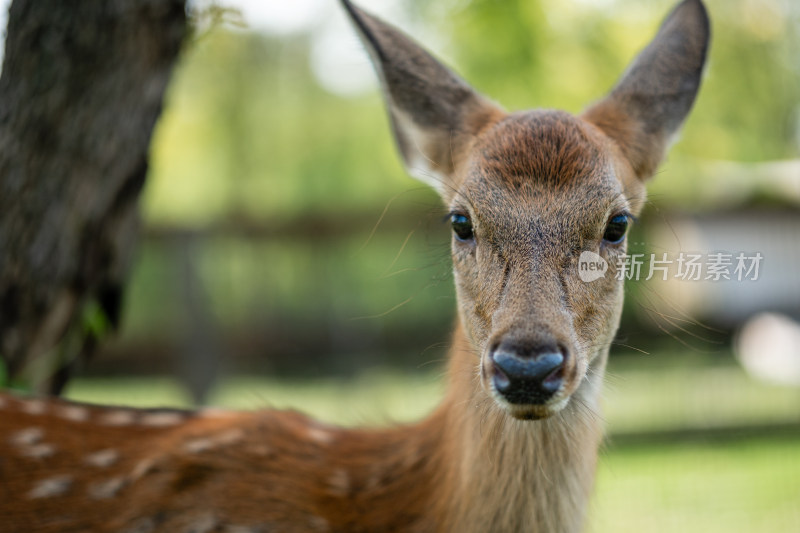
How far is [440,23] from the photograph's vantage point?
1067 centimetres

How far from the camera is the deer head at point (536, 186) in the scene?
261 cm

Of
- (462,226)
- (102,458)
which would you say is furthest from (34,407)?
(462,226)

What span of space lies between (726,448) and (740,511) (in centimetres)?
275

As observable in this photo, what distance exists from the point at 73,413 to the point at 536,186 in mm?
2503

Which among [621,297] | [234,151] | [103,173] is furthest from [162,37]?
[234,151]

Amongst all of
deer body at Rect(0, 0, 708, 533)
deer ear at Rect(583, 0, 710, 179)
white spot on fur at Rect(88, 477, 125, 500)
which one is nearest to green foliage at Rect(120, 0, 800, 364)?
deer body at Rect(0, 0, 708, 533)

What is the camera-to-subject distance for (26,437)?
11.6ft

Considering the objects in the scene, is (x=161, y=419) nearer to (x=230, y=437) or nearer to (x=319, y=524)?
(x=230, y=437)

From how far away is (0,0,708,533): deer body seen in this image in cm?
285

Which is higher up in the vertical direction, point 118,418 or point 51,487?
point 118,418

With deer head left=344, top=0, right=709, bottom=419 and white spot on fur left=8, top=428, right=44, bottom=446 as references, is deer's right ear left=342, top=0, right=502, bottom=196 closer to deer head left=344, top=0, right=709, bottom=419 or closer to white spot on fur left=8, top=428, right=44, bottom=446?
deer head left=344, top=0, right=709, bottom=419

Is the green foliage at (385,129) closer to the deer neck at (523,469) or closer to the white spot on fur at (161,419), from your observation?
the white spot on fur at (161,419)

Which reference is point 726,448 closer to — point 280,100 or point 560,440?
point 560,440

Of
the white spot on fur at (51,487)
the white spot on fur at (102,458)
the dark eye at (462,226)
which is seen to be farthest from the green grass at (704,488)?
the white spot on fur at (51,487)
